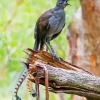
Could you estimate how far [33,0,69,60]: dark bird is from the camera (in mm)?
1966

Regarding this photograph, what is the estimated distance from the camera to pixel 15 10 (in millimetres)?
5121

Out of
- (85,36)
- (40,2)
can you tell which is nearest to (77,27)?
(85,36)

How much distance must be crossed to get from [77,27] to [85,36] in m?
0.20

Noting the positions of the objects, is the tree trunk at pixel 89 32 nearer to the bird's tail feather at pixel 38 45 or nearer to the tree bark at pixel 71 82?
the bird's tail feather at pixel 38 45

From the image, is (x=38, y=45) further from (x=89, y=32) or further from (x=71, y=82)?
(x=89, y=32)

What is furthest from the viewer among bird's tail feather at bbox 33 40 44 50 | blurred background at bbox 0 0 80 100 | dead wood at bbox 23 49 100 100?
blurred background at bbox 0 0 80 100

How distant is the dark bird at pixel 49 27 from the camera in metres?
1.97

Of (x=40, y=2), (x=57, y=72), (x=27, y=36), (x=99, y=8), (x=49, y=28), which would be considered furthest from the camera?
(x=40, y=2)

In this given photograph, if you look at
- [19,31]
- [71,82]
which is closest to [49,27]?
[71,82]

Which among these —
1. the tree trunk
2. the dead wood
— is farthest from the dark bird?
the tree trunk

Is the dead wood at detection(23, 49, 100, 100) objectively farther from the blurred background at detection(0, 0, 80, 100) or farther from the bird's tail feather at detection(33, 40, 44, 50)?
the blurred background at detection(0, 0, 80, 100)

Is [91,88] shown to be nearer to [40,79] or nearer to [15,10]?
[40,79]

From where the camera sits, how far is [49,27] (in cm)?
202

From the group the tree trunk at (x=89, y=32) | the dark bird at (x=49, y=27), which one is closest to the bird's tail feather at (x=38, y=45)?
the dark bird at (x=49, y=27)
